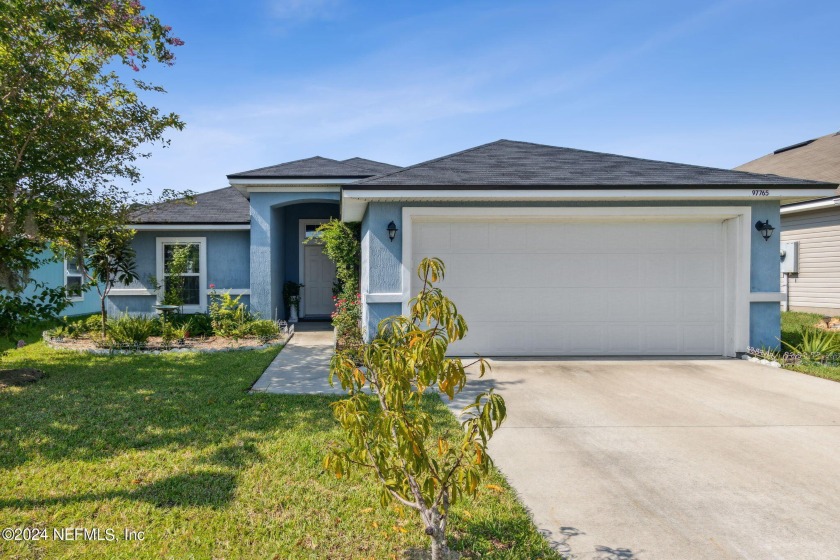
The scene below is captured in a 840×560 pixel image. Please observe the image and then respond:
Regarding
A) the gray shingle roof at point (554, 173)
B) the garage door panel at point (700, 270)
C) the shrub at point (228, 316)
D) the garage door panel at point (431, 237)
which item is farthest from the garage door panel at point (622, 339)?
the shrub at point (228, 316)

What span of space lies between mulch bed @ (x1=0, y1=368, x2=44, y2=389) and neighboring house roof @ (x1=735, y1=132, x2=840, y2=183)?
1829 cm

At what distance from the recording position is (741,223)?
25.6 ft

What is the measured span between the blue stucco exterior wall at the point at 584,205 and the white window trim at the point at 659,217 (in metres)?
0.09

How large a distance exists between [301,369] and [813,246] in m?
14.1

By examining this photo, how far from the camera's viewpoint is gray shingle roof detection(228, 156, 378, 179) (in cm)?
1080

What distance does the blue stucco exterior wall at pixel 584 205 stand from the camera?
7676 mm

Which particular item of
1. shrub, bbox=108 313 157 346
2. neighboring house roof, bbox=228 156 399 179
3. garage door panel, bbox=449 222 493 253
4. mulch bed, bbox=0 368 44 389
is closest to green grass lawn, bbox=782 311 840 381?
garage door panel, bbox=449 222 493 253

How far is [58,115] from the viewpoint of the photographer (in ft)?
21.3

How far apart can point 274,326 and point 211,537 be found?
305 inches

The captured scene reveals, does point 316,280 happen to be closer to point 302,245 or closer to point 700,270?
point 302,245

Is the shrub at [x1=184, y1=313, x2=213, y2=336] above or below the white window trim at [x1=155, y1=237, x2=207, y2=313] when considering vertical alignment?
below

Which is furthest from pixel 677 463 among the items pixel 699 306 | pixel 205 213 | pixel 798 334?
pixel 205 213

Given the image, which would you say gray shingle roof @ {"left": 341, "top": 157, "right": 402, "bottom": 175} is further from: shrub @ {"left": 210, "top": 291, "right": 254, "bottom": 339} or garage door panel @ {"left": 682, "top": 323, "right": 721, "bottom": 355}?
garage door panel @ {"left": 682, "top": 323, "right": 721, "bottom": 355}

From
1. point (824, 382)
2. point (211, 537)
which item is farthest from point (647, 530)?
point (824, 382)
